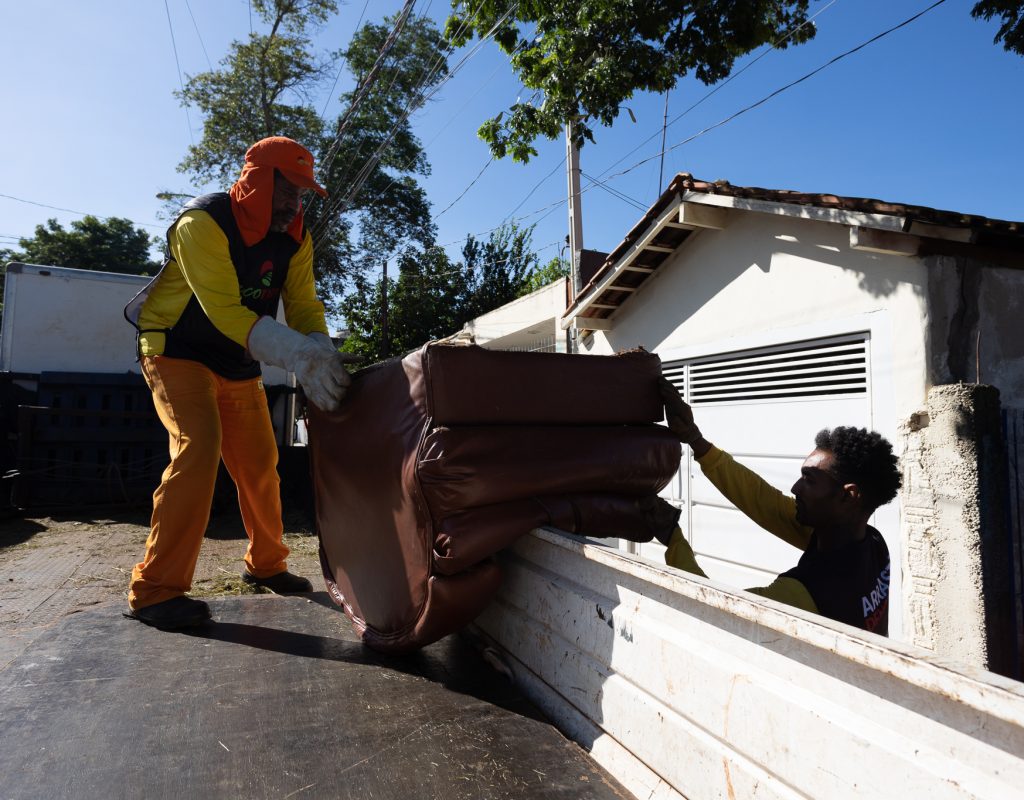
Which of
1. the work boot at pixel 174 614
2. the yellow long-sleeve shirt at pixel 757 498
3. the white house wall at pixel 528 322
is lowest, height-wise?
the work boot at pixel 174 614

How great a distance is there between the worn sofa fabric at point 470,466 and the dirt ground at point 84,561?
129 cm

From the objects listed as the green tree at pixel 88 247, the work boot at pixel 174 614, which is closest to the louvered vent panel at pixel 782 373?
the work boot at pixel 174 614

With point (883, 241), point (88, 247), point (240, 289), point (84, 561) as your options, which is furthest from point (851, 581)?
point (88, 247)

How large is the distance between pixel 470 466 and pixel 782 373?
12.4 feet

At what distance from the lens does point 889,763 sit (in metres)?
0.90

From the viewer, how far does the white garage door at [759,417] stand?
446 centimetres

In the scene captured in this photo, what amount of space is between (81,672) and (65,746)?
1.73ft

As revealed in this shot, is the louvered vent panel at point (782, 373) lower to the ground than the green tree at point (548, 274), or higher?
lower

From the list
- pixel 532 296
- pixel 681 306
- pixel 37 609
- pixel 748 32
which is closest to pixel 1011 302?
pixel 681 306

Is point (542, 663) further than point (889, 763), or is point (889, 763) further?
point (542, 663)

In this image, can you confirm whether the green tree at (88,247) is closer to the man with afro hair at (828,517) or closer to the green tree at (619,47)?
the green tree at (619,47)

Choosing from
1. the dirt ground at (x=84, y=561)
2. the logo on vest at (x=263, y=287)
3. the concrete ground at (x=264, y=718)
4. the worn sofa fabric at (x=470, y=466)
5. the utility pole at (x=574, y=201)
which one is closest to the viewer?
the concrete ground at (x=264, y=718)

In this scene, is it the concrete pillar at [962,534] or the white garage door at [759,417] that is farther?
the white garage door at [759,417]

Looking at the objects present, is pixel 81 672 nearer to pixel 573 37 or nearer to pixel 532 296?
pixel 573 37
